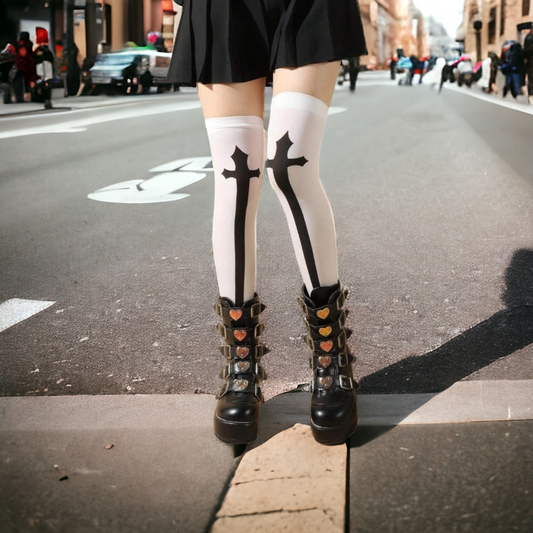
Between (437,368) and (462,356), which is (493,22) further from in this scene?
(437,368)

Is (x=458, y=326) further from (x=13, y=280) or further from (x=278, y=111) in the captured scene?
(x=13, y=280)

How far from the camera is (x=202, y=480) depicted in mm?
1747

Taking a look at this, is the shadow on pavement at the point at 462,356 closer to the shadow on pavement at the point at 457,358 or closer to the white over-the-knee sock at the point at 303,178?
the shadow on pavement at the point at 457,358

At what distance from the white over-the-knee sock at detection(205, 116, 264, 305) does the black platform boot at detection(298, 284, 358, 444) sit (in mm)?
193

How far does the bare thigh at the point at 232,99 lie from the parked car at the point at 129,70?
21010 mm

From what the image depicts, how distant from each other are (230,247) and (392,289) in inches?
55.4

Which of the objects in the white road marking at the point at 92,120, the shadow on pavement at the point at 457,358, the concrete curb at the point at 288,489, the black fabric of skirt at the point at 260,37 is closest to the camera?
the concrete curb at the point at 288,489

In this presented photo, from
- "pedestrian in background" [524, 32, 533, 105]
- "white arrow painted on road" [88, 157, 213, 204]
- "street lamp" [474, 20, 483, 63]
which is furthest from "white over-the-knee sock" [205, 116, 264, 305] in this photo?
"street lamp" [474, 20, 483, 63]

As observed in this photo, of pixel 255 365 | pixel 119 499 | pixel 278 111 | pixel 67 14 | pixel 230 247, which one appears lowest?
pixel 119 499

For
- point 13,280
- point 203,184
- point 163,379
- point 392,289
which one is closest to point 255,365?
point 163,379

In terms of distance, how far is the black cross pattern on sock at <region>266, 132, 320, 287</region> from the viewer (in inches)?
72.6

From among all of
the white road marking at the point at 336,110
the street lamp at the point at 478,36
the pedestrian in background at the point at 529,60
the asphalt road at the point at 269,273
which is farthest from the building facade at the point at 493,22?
the asphalt road at the point at 269,273

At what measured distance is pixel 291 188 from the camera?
188cm

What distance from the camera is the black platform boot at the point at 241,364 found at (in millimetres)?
1914
